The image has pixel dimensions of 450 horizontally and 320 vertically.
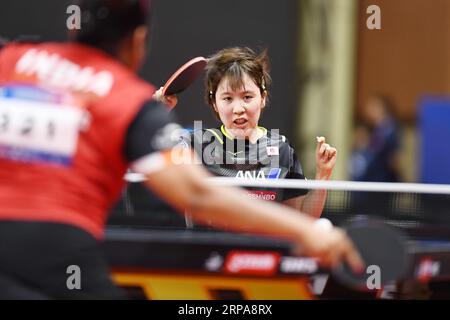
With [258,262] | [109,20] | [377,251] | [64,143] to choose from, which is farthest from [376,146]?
[64,143]

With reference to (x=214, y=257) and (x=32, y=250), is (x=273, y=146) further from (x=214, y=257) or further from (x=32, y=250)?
(x=32, y=250)

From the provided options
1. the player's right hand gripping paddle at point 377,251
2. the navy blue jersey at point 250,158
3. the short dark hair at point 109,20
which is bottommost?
the player's right hand gripping paddle at point 377,251

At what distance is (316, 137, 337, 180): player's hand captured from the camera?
4.77 m

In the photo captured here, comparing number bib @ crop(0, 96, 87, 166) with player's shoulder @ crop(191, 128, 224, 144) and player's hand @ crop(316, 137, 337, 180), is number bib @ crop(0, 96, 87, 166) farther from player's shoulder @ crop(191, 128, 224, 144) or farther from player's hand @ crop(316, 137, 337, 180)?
player's shoulder @ crop(191, 128, 224, 144)

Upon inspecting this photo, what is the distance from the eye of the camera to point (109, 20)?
321 cm

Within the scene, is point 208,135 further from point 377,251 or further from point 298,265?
point 377,251

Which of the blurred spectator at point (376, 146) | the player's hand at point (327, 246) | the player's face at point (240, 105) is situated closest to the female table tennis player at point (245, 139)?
the player's face at point (240, 105)

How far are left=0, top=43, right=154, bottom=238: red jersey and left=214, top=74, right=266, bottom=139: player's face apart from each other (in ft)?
5.96

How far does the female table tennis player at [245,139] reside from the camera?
497cm

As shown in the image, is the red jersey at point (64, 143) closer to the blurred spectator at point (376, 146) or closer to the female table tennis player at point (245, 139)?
the female table tennis player at point (245, 139)

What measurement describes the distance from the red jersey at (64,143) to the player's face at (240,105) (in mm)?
1818

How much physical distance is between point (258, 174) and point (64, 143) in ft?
7.33

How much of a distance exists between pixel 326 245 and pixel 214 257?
2136mm

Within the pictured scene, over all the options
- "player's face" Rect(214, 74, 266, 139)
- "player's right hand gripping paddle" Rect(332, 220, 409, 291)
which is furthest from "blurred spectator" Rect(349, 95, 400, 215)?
"player's right hand gripping paddle" Rect(332, 220, 409, 291)
